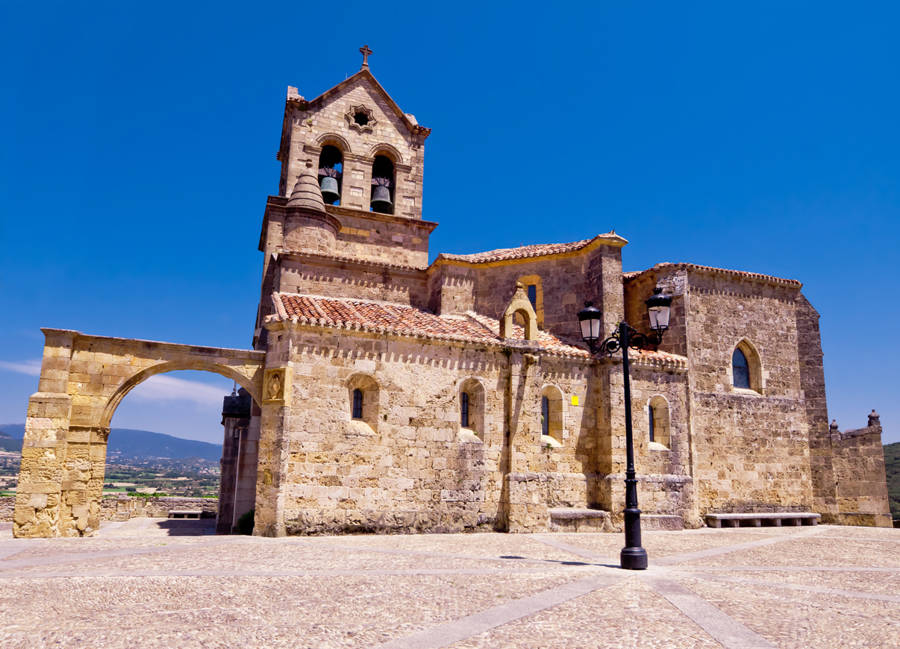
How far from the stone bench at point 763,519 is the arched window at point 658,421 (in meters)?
2.85

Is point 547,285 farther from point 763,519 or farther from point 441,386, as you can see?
point 763,519

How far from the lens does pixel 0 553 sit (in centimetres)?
1010

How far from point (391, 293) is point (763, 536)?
42.6 ft

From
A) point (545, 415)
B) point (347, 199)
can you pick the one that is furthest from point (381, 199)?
point (545, 415)

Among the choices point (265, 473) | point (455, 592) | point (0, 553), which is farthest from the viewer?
point (265, 473)

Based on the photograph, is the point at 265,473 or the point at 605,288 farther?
the point at 605,288

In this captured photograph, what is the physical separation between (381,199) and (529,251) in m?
5.93

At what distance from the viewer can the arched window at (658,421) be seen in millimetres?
17562

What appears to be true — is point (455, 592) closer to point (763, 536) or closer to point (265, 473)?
point (265, 473)

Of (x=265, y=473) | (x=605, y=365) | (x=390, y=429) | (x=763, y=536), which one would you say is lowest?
(x=763, y=536)

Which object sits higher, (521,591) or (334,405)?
(334,405)

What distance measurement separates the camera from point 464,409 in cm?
1603

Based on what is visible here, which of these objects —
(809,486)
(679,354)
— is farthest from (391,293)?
(809,486)

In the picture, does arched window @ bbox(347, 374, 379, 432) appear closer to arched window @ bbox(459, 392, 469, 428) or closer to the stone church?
the stone church
